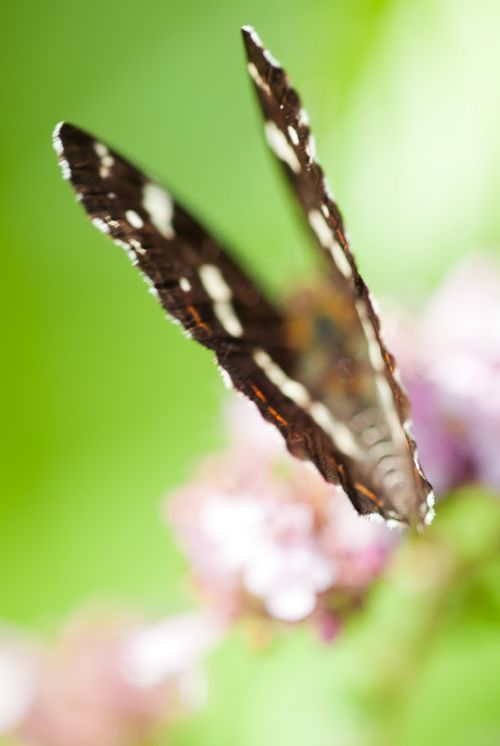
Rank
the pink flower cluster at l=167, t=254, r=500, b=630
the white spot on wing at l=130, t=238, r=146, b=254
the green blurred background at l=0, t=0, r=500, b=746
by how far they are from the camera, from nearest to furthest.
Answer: the white spot on wing at l=130, t=238, r=146, b=254, the pink flower cluster at l=167, t=254, r=500, b=630, the green blurred background at l=0, t=0, r=500, b=746

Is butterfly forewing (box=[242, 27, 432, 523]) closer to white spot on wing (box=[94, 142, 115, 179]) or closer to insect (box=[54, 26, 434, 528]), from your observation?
insect (box=[54, 26, 434, 528])

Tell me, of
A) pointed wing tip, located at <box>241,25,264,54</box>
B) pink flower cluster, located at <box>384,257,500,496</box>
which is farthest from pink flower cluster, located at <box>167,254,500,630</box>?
Answer: pointed wing tip, located at <box>241,25,264,54</box>

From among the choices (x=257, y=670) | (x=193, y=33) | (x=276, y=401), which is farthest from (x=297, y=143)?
(x=193, y=33)

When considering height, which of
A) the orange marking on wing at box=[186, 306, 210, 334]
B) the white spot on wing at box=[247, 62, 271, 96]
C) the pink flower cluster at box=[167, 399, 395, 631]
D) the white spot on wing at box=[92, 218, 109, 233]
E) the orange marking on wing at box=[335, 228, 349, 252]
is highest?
the white spot on wing at box=[247, 62, 271, 96]

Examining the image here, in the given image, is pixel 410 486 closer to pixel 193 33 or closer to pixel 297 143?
pixel 297 143

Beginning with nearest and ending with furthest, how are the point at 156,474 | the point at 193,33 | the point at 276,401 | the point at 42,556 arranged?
the point at 276,401 < the point at 156,474 < the point at 42,556 < the point at 193,33

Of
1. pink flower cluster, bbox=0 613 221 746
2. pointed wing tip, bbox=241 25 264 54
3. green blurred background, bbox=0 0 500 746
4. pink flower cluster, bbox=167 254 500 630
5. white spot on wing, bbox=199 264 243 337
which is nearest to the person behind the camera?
pointed wing tip, bbox=241 25 264 54

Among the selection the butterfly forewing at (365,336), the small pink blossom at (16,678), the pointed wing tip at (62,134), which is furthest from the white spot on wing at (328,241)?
the small pink blossom at (16,678)
